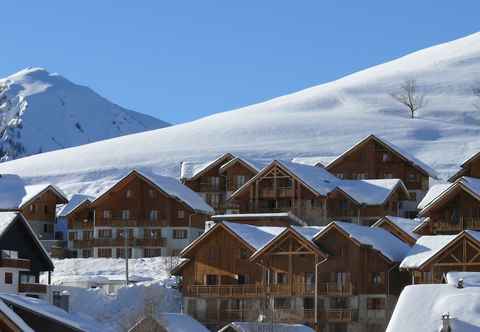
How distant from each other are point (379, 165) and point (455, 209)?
116ft

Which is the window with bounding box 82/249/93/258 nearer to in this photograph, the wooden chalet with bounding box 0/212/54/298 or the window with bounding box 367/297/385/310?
the wooden chalet with bounding box 0/212/54/298

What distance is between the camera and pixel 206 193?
112625 mm

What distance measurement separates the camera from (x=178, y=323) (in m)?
62.6

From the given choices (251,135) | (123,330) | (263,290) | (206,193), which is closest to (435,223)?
(263,290)

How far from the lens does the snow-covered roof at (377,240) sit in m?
71.6

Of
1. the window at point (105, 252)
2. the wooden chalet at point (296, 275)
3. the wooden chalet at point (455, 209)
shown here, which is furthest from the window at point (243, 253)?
the window at point (105, 252)

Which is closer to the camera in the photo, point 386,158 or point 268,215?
point 268,215

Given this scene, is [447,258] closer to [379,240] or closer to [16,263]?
[379,240]

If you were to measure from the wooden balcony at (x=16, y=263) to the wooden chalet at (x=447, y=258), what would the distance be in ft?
60.8

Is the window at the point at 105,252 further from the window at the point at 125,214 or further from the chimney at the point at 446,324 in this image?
the chimney at the point at 446,324

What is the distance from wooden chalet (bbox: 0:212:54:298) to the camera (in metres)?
66.8

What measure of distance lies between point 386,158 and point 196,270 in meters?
39.0

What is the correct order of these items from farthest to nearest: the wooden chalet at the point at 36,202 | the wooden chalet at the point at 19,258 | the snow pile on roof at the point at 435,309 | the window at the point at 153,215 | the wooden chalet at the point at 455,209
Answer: the wooden chalet at the point at 36,202, the window at the point at 153,215, the wooden chalet at the point at 455,209, the wooden chalet at the point at 19,258, the snow pile on roof at the point at 435,309

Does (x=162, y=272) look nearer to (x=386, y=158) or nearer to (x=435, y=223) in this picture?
(x=435, y=223)
